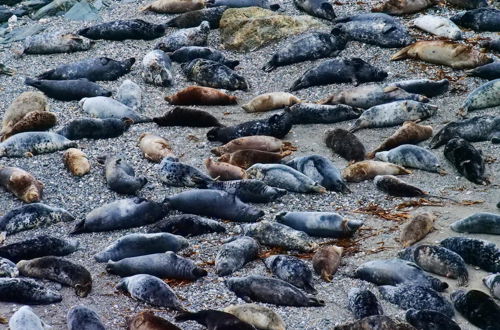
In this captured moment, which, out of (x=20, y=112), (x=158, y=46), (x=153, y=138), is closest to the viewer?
(x=153, y=138)

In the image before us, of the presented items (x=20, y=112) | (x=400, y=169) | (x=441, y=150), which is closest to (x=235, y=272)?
(x=400, y=169)

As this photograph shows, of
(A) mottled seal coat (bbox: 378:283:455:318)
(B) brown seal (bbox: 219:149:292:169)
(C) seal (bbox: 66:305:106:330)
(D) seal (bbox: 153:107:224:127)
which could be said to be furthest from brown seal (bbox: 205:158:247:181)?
(C) seal (bbox: 66:305:106:330)

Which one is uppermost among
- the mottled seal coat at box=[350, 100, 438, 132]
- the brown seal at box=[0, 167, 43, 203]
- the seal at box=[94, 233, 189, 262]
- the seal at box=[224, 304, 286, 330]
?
the seal at box=[224, 304, 286, 330]

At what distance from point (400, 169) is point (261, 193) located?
4.13ft

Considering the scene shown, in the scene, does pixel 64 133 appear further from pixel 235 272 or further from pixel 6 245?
pixel 235 272

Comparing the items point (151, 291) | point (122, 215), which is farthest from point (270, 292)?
point (122, 215)

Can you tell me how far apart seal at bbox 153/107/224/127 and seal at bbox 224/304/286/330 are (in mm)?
3746

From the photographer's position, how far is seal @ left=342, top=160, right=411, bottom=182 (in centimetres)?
754

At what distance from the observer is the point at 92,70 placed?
10117 mm

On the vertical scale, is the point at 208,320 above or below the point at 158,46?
above

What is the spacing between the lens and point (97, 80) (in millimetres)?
10062

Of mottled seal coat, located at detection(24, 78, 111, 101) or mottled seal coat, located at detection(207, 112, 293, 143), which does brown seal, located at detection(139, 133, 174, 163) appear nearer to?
mottled seal coat, located at detection(207, 112, 293, 143)

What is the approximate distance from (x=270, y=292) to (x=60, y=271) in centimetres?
135

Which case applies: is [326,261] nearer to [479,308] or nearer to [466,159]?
[479,308]
